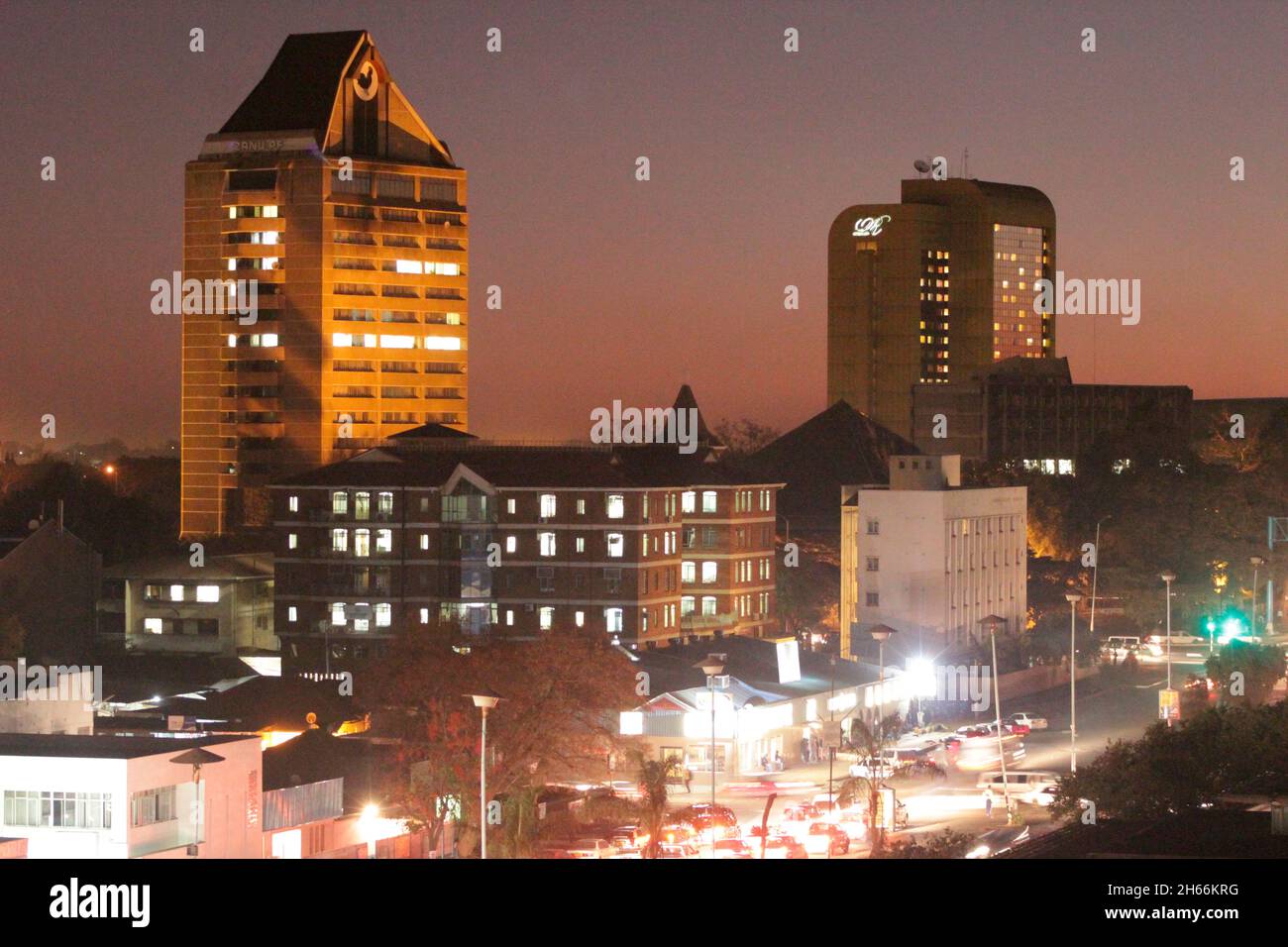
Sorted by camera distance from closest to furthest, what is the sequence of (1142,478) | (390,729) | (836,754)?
(390,729), (836,754), (1142,478)

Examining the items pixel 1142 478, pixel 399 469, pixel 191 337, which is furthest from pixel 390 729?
pixel 191 337

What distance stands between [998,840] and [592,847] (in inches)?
244

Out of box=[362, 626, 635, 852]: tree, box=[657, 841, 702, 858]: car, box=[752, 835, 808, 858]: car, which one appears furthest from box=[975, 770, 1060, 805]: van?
box=[657, 841, 702, 858]: car

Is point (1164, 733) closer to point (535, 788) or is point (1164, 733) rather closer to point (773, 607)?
point (535, 788)

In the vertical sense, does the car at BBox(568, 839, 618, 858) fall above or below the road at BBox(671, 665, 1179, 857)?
above

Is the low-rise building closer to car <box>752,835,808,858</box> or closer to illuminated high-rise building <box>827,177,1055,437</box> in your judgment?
car <box>752,835,808,858</box>

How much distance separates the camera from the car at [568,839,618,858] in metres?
27.1

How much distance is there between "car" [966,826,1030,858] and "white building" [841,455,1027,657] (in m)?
25.9

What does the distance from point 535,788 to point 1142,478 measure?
51.6 meters

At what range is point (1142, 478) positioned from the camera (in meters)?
77.1

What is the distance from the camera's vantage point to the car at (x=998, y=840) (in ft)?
85.9

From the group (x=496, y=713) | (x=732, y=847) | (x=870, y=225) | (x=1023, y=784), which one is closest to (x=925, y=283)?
(x=870, y=225)

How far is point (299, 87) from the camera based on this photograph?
92812 mm

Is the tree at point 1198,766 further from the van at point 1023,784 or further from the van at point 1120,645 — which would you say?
the van at point 1120,645
